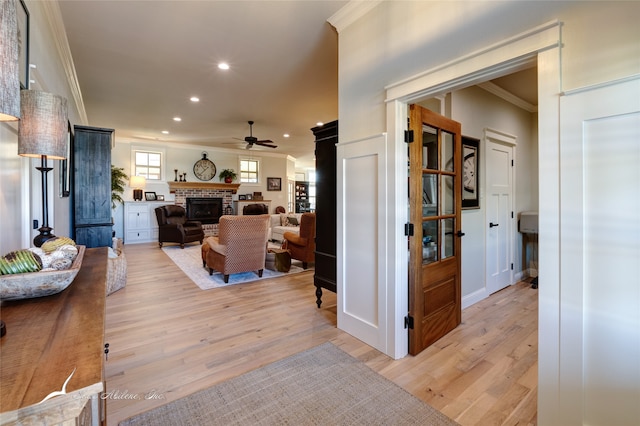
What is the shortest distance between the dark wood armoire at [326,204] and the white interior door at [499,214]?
2.00m

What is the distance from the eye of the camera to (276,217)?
23.8 ft

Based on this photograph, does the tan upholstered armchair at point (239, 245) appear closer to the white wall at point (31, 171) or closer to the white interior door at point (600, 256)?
the white wall at point (31, 171)

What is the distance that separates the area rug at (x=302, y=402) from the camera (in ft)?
5.32

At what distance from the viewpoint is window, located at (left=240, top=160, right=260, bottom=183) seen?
9586 mm

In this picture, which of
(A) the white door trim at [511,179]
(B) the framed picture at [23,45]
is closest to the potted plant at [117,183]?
(B) the framed picture at [23,45]

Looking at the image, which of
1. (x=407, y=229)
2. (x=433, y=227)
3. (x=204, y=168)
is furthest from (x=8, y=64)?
(x=204, y=168)

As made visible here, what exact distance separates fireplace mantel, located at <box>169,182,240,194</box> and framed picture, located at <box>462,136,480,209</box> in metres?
7.08

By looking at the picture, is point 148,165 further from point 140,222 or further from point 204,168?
point 140,222

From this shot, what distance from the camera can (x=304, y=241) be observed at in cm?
495

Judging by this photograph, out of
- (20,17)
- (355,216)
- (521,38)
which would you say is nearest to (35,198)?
(20,17)

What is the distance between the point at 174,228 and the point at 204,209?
6.09 feet

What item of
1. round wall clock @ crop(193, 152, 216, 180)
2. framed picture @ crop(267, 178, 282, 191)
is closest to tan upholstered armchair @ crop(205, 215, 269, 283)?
round wall clock @ crop(193, 152, 216, 180)

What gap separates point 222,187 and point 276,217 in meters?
2.68

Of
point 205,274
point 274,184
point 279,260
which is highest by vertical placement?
point 274,184
